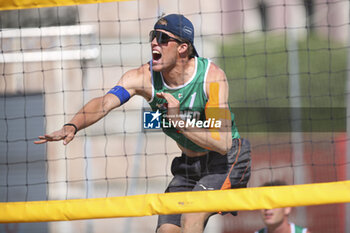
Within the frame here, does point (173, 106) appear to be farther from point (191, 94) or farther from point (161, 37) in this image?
point (161, 37)

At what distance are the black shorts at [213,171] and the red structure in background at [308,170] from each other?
0.94 metres

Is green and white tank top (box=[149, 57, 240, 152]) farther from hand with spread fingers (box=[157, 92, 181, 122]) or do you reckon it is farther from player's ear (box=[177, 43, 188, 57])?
hand with spread fingers (box=[157, 92, 181, 122])

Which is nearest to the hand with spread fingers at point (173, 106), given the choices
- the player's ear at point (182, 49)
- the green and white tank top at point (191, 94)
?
the green and white tank top at point (191, 94)

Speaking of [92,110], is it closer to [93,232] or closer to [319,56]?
[93,232]

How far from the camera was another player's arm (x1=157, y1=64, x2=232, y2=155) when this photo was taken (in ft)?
9.05

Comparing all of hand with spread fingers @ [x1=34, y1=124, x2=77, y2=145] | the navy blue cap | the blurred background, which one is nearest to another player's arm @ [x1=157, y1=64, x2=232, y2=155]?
the navy blue cap

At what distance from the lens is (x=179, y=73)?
119 inches

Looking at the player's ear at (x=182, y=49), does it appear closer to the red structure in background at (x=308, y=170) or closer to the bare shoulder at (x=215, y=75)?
the bare shoulder at (x=215, y=75)

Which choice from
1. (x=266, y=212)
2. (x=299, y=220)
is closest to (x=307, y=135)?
(x=299, y=220)

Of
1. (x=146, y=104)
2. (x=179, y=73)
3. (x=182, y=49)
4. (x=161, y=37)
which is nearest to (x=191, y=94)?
(x=179, y=73)

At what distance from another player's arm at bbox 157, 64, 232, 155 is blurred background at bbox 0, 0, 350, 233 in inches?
41.6

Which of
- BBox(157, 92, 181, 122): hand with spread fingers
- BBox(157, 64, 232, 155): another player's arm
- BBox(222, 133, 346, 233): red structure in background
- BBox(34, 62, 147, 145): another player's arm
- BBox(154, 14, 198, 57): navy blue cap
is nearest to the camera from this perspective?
BBox(157, 92, 181, 122): hand with spread fingers

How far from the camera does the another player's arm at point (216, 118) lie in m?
2.76

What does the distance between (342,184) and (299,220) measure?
1.53 metres
